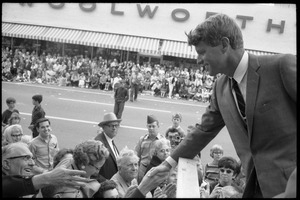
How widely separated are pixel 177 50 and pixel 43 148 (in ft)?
58.4

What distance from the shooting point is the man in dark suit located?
1.74 m

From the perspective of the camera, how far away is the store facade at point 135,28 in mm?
22203

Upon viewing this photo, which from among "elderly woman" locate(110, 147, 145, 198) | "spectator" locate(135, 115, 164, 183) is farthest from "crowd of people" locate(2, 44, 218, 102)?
"elderly woman" locate(110, 147, 145, 198)

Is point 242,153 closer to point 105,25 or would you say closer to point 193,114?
point 193,114

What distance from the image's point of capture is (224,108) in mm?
1989

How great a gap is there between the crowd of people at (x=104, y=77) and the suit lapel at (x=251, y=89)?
15.8 m

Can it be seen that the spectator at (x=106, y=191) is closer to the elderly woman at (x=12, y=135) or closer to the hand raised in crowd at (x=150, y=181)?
the hand raised in crowd at (x=150, y=181)

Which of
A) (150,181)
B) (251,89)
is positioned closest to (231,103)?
(251,89)

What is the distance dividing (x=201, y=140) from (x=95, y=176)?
129 centimetres

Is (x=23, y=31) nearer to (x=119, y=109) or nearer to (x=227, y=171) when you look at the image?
(x=119, y=109)

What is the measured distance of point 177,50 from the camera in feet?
73.2

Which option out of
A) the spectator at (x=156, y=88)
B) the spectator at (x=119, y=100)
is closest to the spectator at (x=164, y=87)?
the spectator at (x=156, y=88)

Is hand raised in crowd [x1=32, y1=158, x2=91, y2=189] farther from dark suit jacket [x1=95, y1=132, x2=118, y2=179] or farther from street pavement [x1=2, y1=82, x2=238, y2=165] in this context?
street pavement [x1=2, y1=82, x2=238, y2=165]

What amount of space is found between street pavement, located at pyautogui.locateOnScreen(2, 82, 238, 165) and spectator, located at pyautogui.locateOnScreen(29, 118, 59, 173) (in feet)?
8.47
